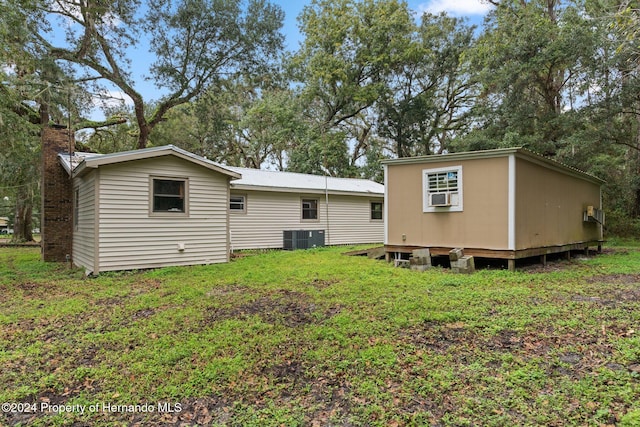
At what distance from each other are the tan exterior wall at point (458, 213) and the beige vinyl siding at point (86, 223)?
6.82m

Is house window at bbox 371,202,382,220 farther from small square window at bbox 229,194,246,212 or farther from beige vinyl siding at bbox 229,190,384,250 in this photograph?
small square window at bbox 229,194,246,212

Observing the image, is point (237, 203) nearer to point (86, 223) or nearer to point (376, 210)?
point (86, 223)

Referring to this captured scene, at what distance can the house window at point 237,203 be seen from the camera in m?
12.0

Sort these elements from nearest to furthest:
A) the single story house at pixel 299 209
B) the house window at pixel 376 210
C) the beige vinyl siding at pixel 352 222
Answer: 1. the single story house at pixel 299 209
2. the beige vinyl siding at pixel 352 222
3. the house window at pixel 376 210

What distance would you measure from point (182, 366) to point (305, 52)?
2295 cm

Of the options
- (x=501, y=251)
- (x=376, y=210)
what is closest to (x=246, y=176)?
(x=376, y=210)

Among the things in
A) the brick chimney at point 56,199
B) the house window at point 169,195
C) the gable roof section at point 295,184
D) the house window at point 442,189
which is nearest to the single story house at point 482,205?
the house window at point 442,189

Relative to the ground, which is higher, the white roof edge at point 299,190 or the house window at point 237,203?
the white roof edge at point 299,190

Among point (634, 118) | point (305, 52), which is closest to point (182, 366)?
point (634, 118)

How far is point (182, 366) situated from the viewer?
10.6ft

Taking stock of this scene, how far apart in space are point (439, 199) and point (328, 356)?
5.75 meters

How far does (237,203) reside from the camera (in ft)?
39.6

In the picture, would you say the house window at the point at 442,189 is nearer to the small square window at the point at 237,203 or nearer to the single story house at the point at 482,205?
the single story house at the point at 482,205

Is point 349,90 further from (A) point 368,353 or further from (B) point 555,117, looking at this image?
(A) point 368,353
